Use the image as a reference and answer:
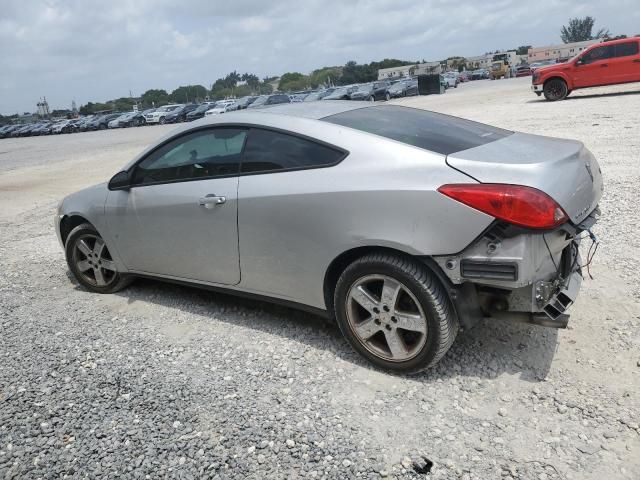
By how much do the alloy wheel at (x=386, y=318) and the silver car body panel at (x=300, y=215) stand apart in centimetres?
25

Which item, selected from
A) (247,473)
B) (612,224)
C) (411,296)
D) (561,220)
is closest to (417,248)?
(411,296)

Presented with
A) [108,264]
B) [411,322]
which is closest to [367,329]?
[411,322]

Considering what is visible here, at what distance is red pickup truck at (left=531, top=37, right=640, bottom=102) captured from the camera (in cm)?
2064

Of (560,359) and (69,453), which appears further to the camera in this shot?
(560,359)

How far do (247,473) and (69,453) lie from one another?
0.98m

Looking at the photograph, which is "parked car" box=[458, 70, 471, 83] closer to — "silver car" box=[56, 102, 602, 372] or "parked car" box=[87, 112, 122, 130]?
"parked car" box=[87, 112, 122, 130]

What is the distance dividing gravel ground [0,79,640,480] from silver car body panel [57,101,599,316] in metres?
0.46

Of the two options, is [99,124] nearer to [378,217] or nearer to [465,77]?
[465,77]

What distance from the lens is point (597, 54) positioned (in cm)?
2116

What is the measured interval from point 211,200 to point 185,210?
0.31 meters

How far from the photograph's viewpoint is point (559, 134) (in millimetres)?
12102

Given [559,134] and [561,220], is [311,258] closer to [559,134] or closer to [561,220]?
[561,220]

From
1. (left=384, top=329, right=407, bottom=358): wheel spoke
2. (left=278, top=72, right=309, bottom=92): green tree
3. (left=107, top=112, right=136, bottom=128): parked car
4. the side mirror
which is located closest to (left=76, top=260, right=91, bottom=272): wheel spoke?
the side mirror

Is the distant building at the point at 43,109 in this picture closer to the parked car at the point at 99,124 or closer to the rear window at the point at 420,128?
the parked car at the point at 99,124
